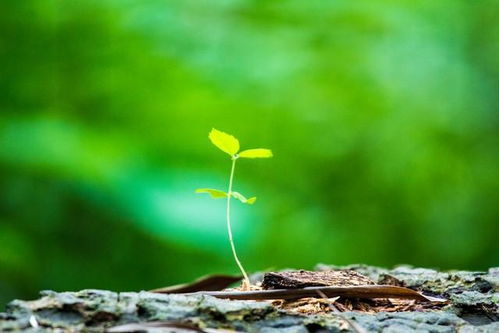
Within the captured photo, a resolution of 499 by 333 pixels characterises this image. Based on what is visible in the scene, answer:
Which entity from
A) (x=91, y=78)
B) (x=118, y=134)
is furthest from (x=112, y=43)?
(x=118, y=134)

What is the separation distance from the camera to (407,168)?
7.43ft

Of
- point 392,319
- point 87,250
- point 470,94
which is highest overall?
point 470,94

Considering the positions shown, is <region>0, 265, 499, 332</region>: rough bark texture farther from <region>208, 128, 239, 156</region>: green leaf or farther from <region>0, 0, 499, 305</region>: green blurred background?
<region>0, 0, 499, 305</region>: green blurred background

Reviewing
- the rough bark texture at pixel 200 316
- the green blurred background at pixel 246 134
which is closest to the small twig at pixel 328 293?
the rough bark texture at pixel 200 316

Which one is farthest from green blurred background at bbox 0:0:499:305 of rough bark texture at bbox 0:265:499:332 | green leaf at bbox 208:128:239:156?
rough bark texture at bbox 0:265:499:332

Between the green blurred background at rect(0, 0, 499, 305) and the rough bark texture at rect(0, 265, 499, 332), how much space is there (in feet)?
4.37

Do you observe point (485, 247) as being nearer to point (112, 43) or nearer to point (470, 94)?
point (470, 94)

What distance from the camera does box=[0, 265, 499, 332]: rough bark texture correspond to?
48cm

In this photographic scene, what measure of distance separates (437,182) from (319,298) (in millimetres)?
1734

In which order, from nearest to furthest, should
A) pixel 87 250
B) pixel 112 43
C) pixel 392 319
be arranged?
pixel 392 319 < pixel 87 250 < pixel 112 43

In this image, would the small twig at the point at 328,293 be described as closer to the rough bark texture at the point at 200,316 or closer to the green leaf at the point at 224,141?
the rough bark texture at the point at 200,316

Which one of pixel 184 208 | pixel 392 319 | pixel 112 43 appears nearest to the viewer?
pixel 392 319

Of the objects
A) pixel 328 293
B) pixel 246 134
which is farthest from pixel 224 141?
pixel 246 134

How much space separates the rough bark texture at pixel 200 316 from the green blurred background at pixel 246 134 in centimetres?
133
